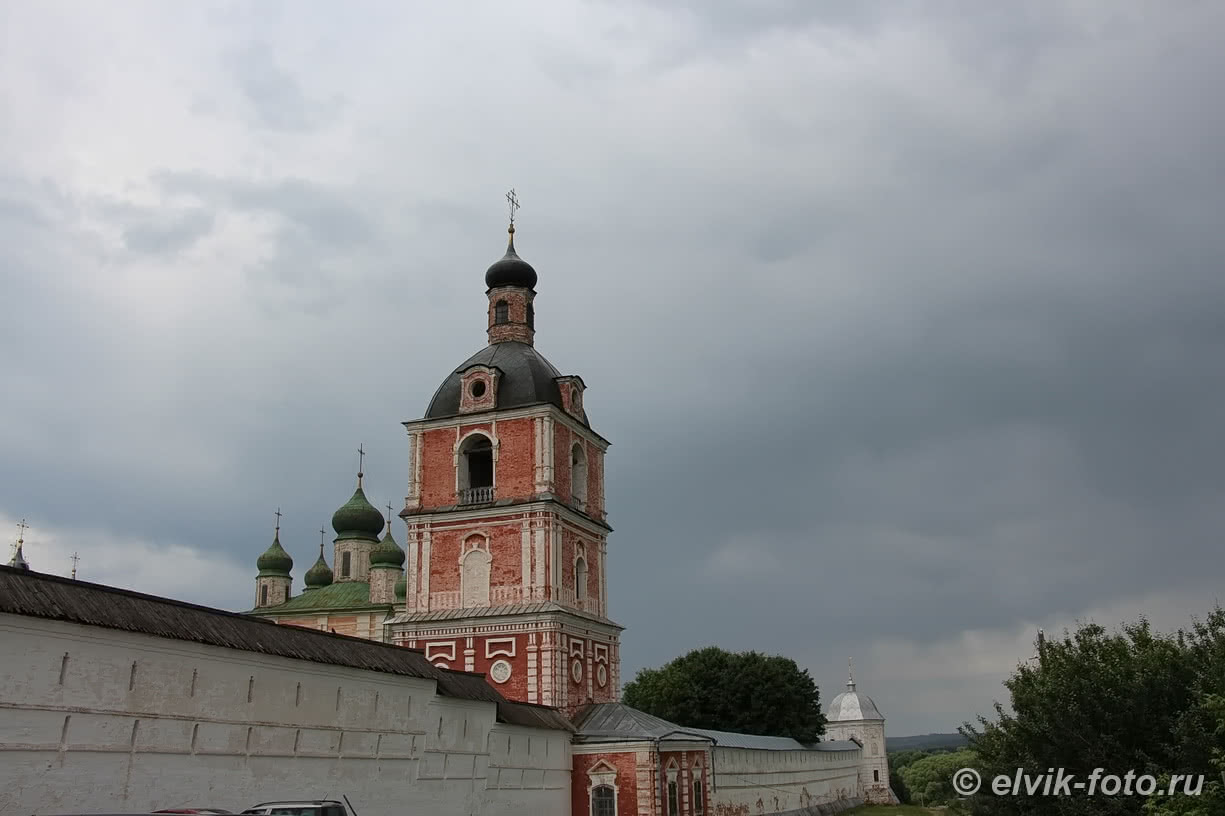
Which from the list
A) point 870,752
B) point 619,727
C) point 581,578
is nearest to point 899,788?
point 870,752

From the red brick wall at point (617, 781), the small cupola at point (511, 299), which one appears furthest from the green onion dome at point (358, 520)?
the red brick wall at point (617, 781)

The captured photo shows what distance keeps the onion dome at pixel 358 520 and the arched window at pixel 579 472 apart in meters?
28.0

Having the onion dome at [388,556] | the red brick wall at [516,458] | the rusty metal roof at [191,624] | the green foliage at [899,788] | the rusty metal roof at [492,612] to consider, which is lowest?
the green foliage at [899,788]

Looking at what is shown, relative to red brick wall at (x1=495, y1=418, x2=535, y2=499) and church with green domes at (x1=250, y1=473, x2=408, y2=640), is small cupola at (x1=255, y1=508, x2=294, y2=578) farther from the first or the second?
red brick wall at (x1=495, y1=418, x2=535, y2=499)

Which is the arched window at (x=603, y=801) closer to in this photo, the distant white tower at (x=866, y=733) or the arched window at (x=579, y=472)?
the arched window at (x=579, y=472)

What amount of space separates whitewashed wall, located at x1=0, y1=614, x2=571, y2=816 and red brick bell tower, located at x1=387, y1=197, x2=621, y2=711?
6132mm

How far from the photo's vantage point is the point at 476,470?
37.3 metres

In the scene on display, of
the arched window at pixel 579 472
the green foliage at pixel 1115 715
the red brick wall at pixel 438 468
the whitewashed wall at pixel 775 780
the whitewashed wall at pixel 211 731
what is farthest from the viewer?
the whitewashed wall at pixel 775 780

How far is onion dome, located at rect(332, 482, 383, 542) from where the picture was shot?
6181 centimetres

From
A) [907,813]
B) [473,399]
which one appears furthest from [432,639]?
[907,813]

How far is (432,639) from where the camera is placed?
33594 millimetres

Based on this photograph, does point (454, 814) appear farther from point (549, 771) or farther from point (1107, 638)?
point (1107, 638)

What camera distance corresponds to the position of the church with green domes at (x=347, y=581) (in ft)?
184

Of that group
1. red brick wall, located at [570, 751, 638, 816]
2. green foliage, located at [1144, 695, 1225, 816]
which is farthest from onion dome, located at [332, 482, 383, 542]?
green foliage, located at [1144, 695, 1225, 816]
